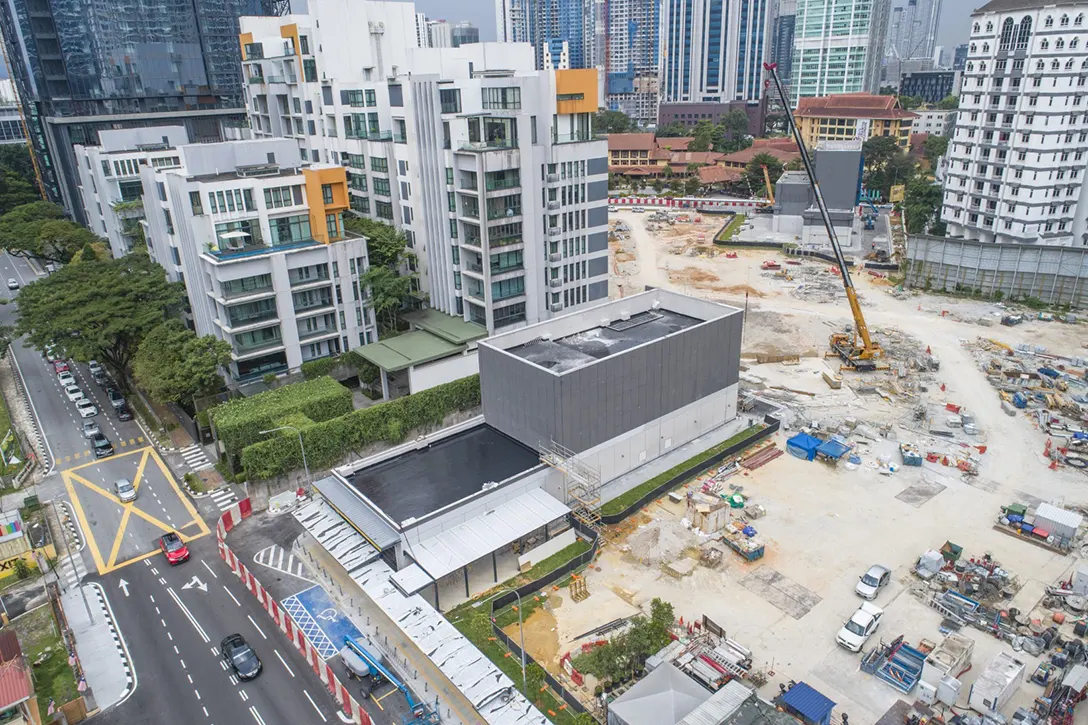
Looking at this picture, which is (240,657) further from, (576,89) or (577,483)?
(576,89)

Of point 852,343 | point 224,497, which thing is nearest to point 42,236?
point 224,497

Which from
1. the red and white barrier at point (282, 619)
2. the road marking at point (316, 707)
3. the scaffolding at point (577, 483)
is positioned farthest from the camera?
the scaffolding at point (577, 483)

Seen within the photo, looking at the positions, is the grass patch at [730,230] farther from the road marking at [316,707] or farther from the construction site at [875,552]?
the road marking at [316,707]

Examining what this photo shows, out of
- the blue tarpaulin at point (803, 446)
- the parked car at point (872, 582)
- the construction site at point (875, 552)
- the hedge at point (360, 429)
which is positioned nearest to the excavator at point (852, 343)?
the construction site at point (875, 552)

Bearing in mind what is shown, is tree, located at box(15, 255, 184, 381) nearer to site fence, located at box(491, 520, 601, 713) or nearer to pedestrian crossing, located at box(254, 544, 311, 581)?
pedestrian crossing, located at box(254, 544, 311, 581)

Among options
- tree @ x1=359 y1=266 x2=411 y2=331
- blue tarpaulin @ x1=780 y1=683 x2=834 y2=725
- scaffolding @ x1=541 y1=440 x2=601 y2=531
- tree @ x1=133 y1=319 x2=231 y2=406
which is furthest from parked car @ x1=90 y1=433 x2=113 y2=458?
blue tarpaulin @ x1=780 y1=683 x2=834 y2=725
